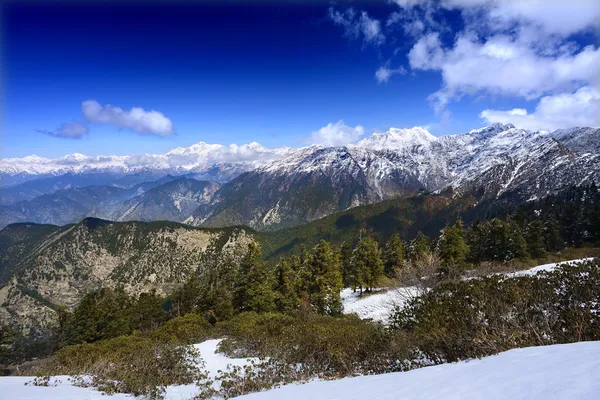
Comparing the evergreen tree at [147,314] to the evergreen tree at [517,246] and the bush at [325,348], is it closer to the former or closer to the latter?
the bush at [325,348]

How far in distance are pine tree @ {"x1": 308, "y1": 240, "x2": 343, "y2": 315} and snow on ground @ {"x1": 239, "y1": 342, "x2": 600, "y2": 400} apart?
2984 cm

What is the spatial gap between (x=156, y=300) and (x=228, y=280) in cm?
2277

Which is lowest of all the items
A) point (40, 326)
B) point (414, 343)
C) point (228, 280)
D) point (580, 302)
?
point (40, 326)

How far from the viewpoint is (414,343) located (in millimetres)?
12617

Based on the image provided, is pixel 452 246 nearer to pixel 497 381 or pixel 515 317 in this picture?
pixel 515 317

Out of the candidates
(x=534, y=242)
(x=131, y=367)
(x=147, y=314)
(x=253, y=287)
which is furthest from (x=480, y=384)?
(x=147, y=314)

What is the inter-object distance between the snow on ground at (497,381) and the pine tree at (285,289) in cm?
2848

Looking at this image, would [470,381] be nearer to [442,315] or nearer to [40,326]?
[442,315]

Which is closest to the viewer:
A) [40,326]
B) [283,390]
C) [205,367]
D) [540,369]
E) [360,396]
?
[540,369]

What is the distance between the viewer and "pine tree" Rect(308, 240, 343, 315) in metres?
39.3

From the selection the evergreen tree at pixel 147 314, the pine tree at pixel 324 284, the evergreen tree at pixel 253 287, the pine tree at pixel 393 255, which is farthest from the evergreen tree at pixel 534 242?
the evergreen tree at pixel 147 314

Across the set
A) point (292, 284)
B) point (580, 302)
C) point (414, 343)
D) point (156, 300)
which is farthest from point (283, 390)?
point (156, 300)

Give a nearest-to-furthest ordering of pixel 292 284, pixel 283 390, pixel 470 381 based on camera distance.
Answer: pixel 470 381 → pixel 283 390 → pixel 292 284

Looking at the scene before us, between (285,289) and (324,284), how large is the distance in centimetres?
619
